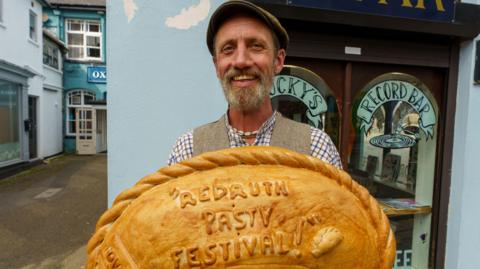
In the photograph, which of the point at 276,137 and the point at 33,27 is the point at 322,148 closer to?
the point at 276,137

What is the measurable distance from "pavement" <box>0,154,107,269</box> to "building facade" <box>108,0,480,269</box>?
9.15 ft

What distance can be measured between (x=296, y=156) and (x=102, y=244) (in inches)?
24.7

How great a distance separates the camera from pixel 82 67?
14578 mm

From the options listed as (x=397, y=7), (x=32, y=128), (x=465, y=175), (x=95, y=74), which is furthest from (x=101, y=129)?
(x=465, y=175)

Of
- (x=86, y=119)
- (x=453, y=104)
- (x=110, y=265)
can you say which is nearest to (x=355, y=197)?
(x=110, y=265)

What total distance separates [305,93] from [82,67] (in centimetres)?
1451

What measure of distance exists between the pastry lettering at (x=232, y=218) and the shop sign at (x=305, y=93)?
77.8 inches

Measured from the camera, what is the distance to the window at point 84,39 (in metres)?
14.6

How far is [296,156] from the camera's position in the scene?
951 millimetres

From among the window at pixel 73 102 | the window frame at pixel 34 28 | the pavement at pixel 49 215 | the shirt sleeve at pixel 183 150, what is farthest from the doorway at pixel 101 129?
the shirt sleeve at pixel 183 150

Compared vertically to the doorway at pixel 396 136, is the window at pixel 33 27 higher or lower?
higher

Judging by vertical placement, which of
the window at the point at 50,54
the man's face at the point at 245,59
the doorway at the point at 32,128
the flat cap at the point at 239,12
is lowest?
the doorway at the point at 32,128

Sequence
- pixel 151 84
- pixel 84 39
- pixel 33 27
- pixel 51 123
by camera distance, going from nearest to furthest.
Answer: pixel 151 84 < pixel 33 27 < pixel 51 123 < pixel 84 39

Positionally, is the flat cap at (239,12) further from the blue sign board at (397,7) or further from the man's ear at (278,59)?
the blue sign board at (397,7)
